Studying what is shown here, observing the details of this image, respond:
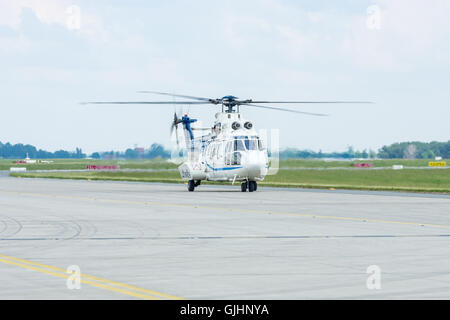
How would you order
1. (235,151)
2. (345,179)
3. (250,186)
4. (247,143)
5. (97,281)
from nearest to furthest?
1. (97,281)
2. (247,143)
3. (235,151)
4. (250,186)
5. (345,179)

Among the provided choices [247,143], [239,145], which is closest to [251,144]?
[247,143]

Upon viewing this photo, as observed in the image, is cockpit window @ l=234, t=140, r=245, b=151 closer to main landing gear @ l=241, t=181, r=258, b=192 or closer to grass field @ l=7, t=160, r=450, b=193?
main landing gear @ l=241, t=181, r=258, b=192

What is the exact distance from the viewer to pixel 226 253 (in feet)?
53.1

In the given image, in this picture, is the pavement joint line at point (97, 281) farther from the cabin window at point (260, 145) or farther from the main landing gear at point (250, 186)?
the main landing gear at point (250, 186)

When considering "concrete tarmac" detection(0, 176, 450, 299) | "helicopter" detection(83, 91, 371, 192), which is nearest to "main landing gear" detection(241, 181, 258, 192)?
"helicopter" detection(83, 91, 371, 192)

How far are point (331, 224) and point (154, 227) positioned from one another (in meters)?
4.97

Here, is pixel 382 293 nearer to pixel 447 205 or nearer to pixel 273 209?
pixel 273 209

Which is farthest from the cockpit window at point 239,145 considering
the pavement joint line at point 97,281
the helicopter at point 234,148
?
the pavement joint line at point 97,281

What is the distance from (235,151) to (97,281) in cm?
3291

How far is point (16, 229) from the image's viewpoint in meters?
22.1

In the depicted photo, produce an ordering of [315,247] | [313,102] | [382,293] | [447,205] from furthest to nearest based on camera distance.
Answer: [313,102], [447,205], [315,247], [382,293]

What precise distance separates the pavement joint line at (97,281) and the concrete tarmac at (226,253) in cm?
Result: 2

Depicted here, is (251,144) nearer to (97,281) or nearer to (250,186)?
(250,186)
